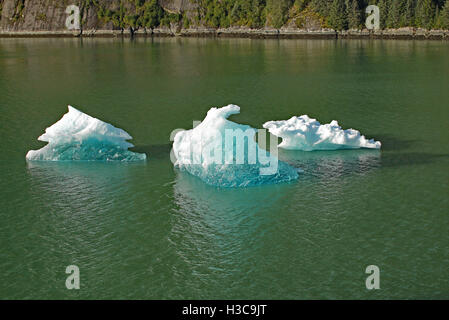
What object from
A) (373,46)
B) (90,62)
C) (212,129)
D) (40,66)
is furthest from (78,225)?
(373,46)

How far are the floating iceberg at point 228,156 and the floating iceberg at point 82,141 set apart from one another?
545cm

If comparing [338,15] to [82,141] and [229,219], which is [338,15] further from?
[229,219]

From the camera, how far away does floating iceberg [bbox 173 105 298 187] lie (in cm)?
2991

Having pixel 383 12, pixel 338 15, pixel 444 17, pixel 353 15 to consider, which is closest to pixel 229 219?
pixel 444 17

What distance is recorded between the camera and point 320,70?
86250mm

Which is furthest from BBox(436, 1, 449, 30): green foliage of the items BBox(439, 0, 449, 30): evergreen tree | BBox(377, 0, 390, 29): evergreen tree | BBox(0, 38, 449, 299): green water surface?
BBox(0, 38, 449, 299): green water surface

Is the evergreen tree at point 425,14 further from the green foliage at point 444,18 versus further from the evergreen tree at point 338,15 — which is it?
the evergreen tree at point 338,15

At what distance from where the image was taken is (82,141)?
35375 millimetres

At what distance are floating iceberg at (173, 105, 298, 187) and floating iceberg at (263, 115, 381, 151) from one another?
4.76 m

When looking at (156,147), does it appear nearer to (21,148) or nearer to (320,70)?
(21,148)

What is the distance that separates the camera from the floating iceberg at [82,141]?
34750mm

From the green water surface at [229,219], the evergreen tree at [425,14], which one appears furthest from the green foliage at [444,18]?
the green water surface at [229,219]

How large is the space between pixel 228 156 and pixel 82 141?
1000 centimetres
